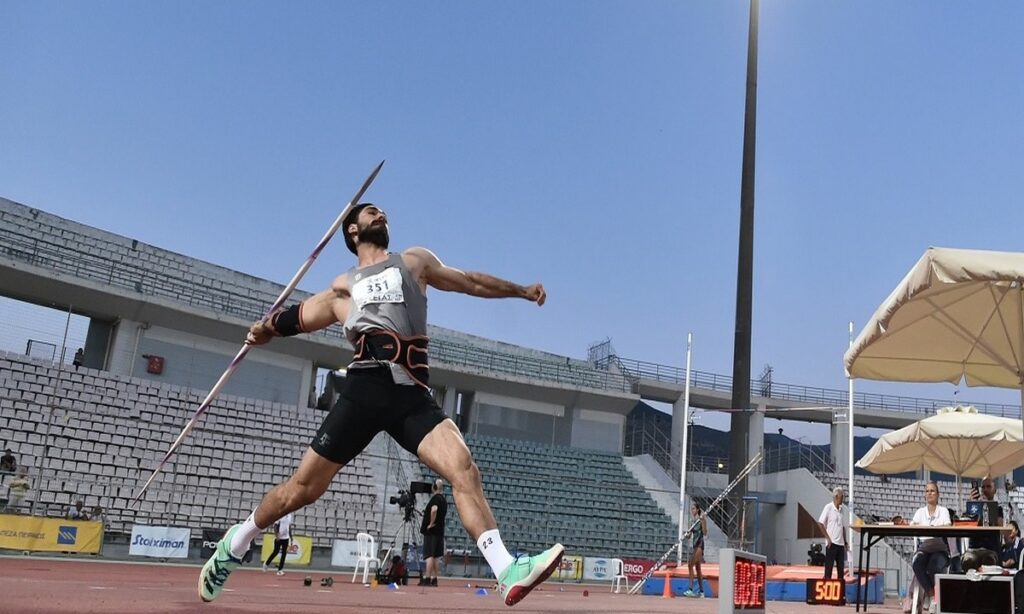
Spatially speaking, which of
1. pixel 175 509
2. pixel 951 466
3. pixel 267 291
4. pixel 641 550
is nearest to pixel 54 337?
pixel 175 509

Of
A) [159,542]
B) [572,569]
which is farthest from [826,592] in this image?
[159,542]

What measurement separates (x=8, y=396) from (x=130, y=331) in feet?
19.5

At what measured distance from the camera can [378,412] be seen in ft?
11.4

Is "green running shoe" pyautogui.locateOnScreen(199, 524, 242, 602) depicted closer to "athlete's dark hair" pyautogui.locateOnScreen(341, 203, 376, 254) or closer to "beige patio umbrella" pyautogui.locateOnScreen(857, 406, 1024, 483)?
"athlete's dark hair" pyautogui.locateOnScreen(341, 203, 376, 254)

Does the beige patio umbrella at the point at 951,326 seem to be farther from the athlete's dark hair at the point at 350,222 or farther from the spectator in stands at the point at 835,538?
the athlete's dark hair at the point at 350,222

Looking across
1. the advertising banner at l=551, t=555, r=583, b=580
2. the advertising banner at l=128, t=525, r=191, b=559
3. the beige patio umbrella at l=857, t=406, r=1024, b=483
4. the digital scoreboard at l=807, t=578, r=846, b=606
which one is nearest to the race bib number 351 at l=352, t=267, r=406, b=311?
the digital scoreboard at l=807, t=578, r=846, b=606

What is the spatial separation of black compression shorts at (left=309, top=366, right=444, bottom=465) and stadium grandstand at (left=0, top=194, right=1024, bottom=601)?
10922 millimetres

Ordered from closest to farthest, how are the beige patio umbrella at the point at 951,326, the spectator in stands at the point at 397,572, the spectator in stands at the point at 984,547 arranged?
the spectator in stands at the point at 984,547, the beige patio umbrella at the point at 951,326, the spectator in stands at the point at 397,572

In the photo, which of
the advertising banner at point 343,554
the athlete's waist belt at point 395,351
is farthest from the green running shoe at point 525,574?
the advertising banner at point 343,554

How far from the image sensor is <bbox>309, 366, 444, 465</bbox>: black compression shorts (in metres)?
Answer: 3.46

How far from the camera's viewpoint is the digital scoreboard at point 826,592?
1008cm

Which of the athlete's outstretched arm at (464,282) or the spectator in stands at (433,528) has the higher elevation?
the athlete's outstretched arm at (464,282)

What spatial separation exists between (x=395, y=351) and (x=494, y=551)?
34.0 inches

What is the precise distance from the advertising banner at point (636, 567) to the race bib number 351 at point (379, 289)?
59.9 ft
